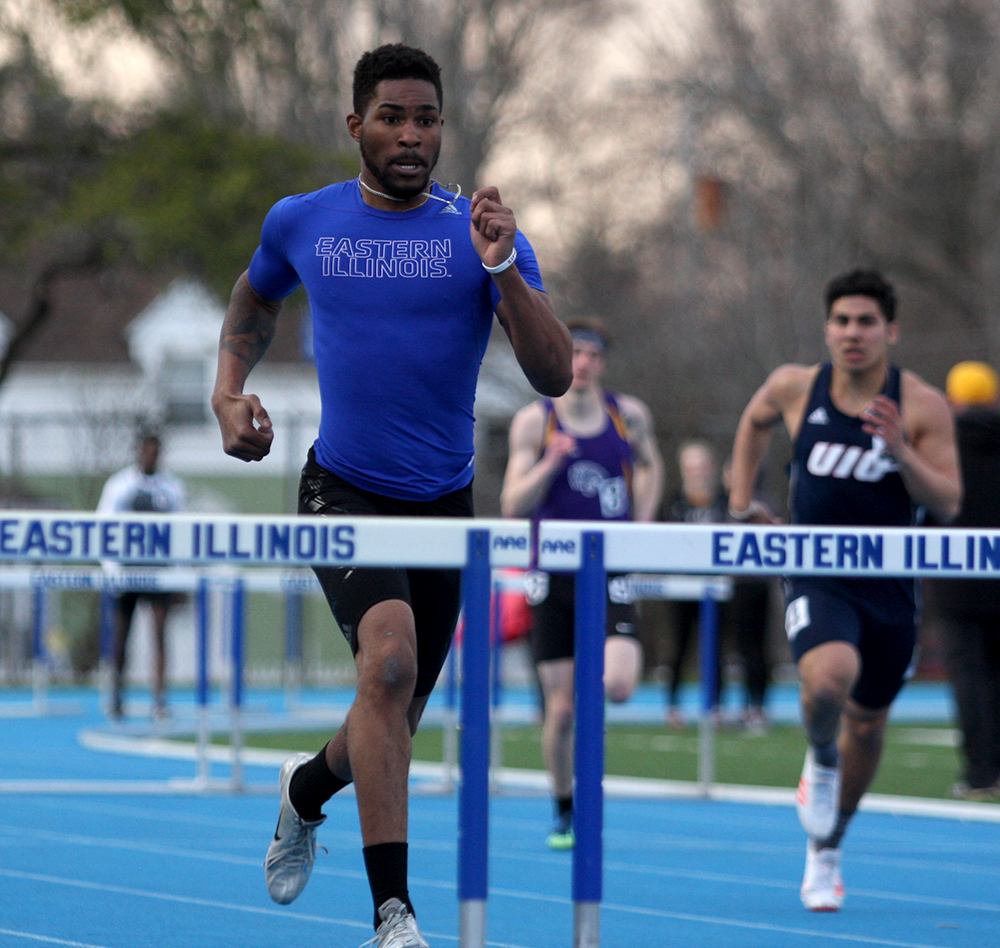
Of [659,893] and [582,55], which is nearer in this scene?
[659,893]

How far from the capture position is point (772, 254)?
2856 cm

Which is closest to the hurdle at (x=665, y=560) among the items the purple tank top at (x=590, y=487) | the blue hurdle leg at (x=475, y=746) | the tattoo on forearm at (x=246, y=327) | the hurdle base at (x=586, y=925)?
the hurdle base at (x=586, y=925)

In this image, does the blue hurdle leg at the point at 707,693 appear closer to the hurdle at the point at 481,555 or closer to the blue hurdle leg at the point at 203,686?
the blue hurdle leg at the point at 203,686

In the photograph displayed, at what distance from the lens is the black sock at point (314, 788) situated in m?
4.87

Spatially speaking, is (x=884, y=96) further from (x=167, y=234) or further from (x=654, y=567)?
(x=654, y=567)

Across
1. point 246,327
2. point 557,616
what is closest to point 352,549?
point 246,327

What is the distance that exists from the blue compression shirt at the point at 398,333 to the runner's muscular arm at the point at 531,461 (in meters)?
3.23

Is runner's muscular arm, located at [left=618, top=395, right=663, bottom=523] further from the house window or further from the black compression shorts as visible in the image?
the house window

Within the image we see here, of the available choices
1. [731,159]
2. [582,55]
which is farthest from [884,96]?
[582,55]

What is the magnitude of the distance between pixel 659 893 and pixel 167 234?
1659 cm

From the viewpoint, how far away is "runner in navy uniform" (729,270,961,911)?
605 cm

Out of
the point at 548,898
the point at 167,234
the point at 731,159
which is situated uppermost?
the point at 731,159

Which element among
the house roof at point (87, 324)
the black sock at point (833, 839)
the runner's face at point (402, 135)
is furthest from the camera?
the house roof at point (87, 324)

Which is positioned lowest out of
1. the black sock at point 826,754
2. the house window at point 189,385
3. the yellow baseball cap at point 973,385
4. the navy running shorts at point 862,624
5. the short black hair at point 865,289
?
the black sock at point 826,754
